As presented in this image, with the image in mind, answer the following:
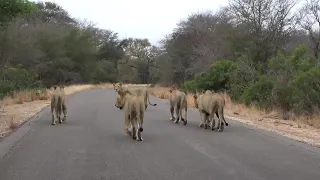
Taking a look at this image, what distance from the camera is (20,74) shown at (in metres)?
40.1

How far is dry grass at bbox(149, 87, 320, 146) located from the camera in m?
14.6

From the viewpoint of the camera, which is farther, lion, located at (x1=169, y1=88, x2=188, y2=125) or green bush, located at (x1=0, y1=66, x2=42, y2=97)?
green bush, located at (x1=0, y1=66, x2=42, y2=97)

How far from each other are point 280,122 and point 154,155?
1031cm

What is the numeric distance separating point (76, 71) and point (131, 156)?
6234 cm

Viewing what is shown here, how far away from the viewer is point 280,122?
751 inches

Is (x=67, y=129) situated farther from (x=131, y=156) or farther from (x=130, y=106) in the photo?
(x=131, y=156)

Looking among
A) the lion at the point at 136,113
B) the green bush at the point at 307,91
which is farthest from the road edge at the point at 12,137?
the green bush at the point at 307,91

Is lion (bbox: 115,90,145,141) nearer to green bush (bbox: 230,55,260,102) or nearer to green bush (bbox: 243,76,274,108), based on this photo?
green bush (bbox: 243,76,274,108)

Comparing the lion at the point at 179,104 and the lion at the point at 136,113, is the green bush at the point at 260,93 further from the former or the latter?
the lion at the point at 136,113

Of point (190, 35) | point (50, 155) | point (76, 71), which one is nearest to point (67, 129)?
point (50, 155)

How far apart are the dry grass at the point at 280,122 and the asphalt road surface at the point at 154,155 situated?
1.04 metres

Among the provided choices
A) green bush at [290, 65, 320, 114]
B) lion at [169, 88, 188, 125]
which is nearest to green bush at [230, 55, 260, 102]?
green bush at [290, 65, 320, 114]

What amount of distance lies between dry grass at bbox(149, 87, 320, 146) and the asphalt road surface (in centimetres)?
104

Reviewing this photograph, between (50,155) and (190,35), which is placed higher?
(190,35)
